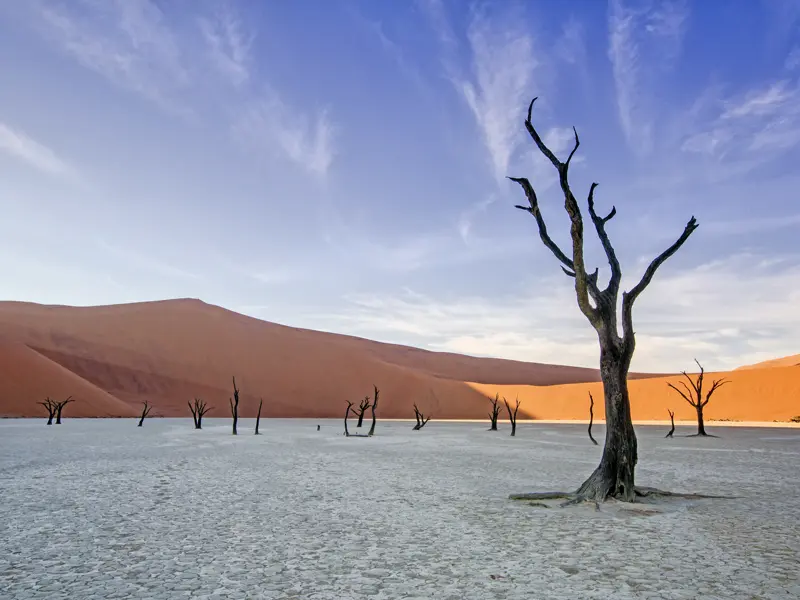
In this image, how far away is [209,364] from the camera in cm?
6406

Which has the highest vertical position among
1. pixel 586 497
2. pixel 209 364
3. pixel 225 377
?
pixel 209 364

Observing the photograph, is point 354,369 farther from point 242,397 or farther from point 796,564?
point 796,564

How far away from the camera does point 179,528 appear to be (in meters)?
6.82

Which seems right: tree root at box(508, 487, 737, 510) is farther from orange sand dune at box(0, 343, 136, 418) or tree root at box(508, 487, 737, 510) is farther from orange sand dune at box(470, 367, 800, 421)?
orange sand dune at box(470, 367, 800, 421)

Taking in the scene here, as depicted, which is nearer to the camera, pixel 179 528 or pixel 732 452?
pixel 179 528

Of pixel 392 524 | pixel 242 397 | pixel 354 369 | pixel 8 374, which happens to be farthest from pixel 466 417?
pixel 392 524

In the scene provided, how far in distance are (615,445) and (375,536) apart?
13.6 feet

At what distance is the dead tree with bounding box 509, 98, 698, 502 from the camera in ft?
28.7

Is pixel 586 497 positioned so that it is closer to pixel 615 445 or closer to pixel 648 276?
pixel 615 445

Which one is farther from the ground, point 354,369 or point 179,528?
point 354,369

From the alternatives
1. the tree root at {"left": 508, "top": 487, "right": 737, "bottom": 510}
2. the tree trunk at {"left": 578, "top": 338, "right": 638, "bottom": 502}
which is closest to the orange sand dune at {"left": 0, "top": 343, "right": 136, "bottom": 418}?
the tree root at {"left": 508, "top": 487, "right": 737, "bottom": 510}

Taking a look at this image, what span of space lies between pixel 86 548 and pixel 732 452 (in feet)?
59.2

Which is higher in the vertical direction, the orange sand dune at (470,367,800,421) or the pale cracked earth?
the orange sand dune at (470,367,800,421)

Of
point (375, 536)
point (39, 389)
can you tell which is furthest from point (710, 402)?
point (39, 389)
